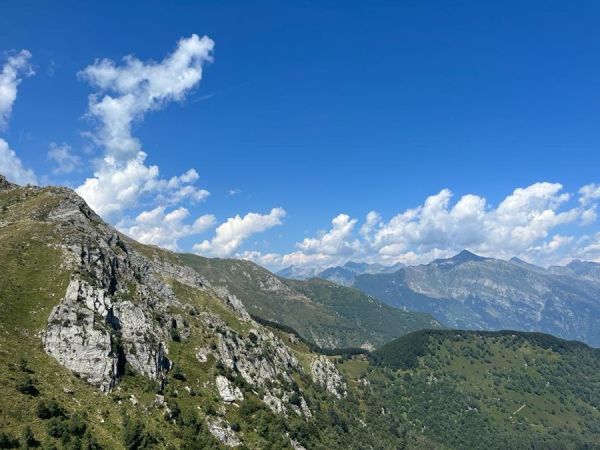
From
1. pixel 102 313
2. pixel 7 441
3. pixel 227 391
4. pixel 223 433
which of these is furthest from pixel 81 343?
pixel 227 391

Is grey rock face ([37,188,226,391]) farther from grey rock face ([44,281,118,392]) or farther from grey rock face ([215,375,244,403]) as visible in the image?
grey rock face ([215,375,244,403])

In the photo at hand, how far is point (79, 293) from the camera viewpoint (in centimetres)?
13912

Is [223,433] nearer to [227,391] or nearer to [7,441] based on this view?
[227,391]

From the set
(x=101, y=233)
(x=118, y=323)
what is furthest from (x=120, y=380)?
(x=101, y=233)

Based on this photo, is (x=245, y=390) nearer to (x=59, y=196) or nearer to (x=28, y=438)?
(x=28, y=438)

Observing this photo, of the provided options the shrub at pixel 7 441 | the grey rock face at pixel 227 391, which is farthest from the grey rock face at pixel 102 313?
the shrub at pixel 7 441

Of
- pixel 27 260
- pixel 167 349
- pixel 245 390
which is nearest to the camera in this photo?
pixel 27 260

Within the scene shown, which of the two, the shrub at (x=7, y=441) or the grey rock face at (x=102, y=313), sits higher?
the grey rock face at (x=102, y=313)

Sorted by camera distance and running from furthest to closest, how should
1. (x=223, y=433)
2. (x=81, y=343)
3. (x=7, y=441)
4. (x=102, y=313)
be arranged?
(x=223, y=433) < (x=102, y=313) < (x=81, y=343) < (x=7, y=441)

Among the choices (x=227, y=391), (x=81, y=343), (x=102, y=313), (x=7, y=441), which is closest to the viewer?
(x=7, y=441)

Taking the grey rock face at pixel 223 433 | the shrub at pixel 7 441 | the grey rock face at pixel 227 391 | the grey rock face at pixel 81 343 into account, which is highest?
the grey rock face at pixel 81 343

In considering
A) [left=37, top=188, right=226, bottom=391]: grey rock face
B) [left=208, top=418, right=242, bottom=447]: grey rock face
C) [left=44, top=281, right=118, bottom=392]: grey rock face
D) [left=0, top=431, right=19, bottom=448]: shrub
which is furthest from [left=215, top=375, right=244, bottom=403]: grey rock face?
[left=0, top=431, right=19, bottom=448]: shrub

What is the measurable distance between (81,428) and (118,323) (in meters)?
49.2

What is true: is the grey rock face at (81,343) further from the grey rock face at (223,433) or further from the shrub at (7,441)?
the grey rock face at (223,433)
